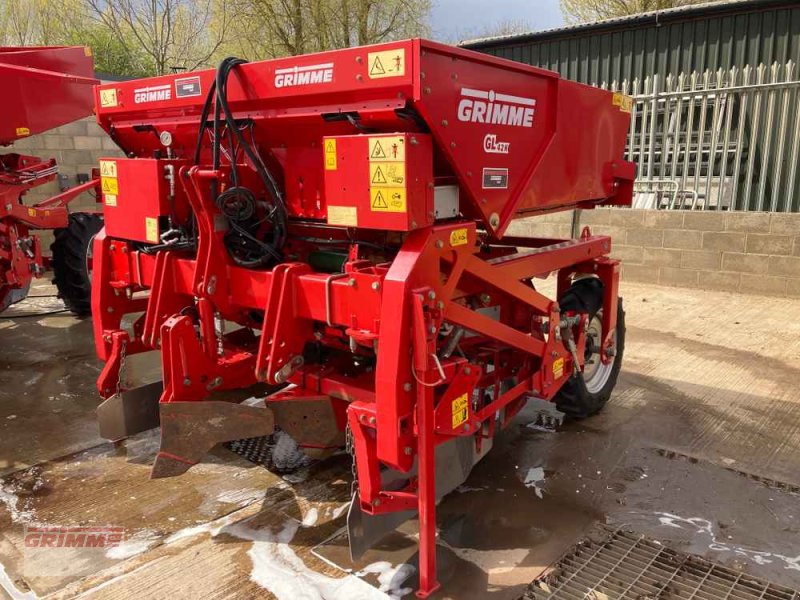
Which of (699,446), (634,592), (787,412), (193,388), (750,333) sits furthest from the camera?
(750,333)

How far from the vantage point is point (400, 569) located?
2752 mm

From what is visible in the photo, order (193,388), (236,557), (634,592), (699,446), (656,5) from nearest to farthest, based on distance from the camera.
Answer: (634,592)
(236,557)
(193,388)
(699,446)
(656,5)

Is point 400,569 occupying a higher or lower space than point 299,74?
lower

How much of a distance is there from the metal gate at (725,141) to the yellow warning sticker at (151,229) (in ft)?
21.4

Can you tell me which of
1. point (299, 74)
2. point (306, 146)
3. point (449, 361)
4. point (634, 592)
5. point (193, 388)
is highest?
point (299, 74)

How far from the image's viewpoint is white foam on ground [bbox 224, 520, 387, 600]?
259cm

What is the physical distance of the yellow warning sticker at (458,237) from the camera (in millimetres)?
2625

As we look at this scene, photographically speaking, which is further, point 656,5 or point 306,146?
point 656,5

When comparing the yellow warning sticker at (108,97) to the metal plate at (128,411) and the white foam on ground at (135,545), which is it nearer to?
the metal plate at (128,411)

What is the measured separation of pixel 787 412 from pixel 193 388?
3.70 metres

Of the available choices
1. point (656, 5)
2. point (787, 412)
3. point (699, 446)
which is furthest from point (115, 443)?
point (656, 5)

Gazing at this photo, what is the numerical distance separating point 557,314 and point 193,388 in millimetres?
1812

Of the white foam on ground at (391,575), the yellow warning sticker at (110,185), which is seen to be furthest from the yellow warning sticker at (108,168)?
the white foam on ground at (391,575)

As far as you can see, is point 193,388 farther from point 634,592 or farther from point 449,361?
point 634,592
